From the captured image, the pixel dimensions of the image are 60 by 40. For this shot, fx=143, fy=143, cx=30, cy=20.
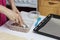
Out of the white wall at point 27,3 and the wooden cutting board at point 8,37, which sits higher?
the wooden cutting board at point 8,37

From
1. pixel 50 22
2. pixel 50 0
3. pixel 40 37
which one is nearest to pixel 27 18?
pixel 50 22

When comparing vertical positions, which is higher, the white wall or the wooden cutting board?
the wooden cutting board

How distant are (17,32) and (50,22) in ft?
0.95

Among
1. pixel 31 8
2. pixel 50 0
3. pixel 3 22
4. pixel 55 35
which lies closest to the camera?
pixel 55 35

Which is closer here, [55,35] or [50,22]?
[55,35]

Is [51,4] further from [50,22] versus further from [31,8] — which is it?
[50,22]

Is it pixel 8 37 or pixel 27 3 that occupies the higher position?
pixel 8 37

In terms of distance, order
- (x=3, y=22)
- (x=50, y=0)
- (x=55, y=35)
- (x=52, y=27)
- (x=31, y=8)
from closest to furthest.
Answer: (x=55, y=35), (x=52, y=27), (x=3, y=22), (x=50, y=0), (x=31, y=8)

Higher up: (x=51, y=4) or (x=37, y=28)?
(x=37, y=28)

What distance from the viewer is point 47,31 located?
3.30 feet

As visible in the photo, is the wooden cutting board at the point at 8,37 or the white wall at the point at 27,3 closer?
the wooden cutting board at the point at 8,37

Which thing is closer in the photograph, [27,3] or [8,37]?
[8,37]

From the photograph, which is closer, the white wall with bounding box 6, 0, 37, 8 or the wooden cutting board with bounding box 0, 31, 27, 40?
the wooden cutting board with bounding box 0, 31, 27, 40

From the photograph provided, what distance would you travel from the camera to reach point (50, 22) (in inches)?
45.1
